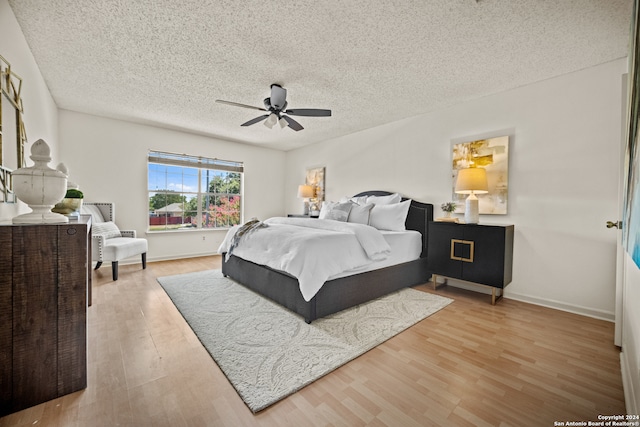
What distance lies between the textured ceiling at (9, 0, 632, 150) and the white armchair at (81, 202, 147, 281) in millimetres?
1599

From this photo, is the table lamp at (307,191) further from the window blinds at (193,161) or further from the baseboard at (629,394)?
the baseboard at (629,394)

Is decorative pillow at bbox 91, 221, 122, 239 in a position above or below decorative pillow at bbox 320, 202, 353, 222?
below

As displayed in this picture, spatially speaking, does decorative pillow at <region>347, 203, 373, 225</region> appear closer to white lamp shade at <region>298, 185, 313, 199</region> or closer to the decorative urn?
white lamp shade at <region>298, 185, 313, 199</region>

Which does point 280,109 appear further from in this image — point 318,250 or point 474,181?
point 474,181

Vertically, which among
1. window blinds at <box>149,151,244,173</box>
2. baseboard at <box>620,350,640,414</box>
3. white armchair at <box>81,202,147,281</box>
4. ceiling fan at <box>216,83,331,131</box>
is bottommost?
baseboard at <box>620,350,640,414</box>

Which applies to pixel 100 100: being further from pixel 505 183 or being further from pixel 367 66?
pixel 505 183

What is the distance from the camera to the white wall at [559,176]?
255cm

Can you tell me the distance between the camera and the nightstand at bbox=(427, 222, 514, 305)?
2.85m

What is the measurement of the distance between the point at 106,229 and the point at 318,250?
3442mm

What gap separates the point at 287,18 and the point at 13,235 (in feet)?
6.98

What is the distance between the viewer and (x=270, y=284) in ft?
9.14

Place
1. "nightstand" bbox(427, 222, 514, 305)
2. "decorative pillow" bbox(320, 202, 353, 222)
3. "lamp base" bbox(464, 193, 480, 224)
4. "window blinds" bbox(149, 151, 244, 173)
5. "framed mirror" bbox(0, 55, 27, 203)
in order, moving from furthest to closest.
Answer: "window blinds" bbox(149, 151, 244, 173) → "decorative pillow" bbox(320, 202, 353, 222) → "lamp base" bbox(464, 193, 480, 224) → "nightstand" bbox(427, 222, 514, 305) → "framed mirror" bbox(0, 55, 27, 203)

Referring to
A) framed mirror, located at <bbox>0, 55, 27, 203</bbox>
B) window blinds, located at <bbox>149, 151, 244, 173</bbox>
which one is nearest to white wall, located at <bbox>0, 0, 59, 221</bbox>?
framed mirror, located at <bbox>0, 55, 27, 203</bbox>

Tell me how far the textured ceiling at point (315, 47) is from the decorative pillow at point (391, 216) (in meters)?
1.40
